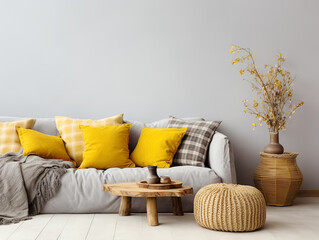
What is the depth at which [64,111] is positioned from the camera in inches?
180

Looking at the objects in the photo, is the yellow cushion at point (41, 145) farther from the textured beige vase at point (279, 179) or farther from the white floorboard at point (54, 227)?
the textured beige vase at point (279, 179)

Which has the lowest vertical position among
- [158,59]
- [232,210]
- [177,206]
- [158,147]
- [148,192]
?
[177,206]

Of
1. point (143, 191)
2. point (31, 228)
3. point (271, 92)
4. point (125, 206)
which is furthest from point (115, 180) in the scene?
point (271, 92)

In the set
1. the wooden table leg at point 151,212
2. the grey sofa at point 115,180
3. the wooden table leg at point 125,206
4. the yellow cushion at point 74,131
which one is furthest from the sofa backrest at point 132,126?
the wooden table leg at point 151,212

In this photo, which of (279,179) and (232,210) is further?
(279,179)

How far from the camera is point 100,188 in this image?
11.4 ft

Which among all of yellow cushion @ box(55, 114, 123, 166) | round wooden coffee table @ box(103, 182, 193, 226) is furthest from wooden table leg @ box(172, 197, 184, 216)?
yellow cushion @ box(55, 114, 123, 166)

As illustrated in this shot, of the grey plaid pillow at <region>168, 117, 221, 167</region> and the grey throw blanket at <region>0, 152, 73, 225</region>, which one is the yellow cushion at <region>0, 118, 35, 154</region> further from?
the grey plaid pillow at <region>168, 117, 221, 167</region>

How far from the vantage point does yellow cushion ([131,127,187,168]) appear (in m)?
3.93

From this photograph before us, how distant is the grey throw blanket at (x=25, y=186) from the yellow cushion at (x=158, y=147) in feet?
2.48

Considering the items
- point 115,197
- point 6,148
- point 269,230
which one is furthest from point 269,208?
point 6,148

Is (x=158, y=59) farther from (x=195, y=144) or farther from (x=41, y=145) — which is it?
(x=41, y=145)

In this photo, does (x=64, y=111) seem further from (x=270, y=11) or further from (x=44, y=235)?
(x=270, y=11)

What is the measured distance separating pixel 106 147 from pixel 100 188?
1.79 ft
